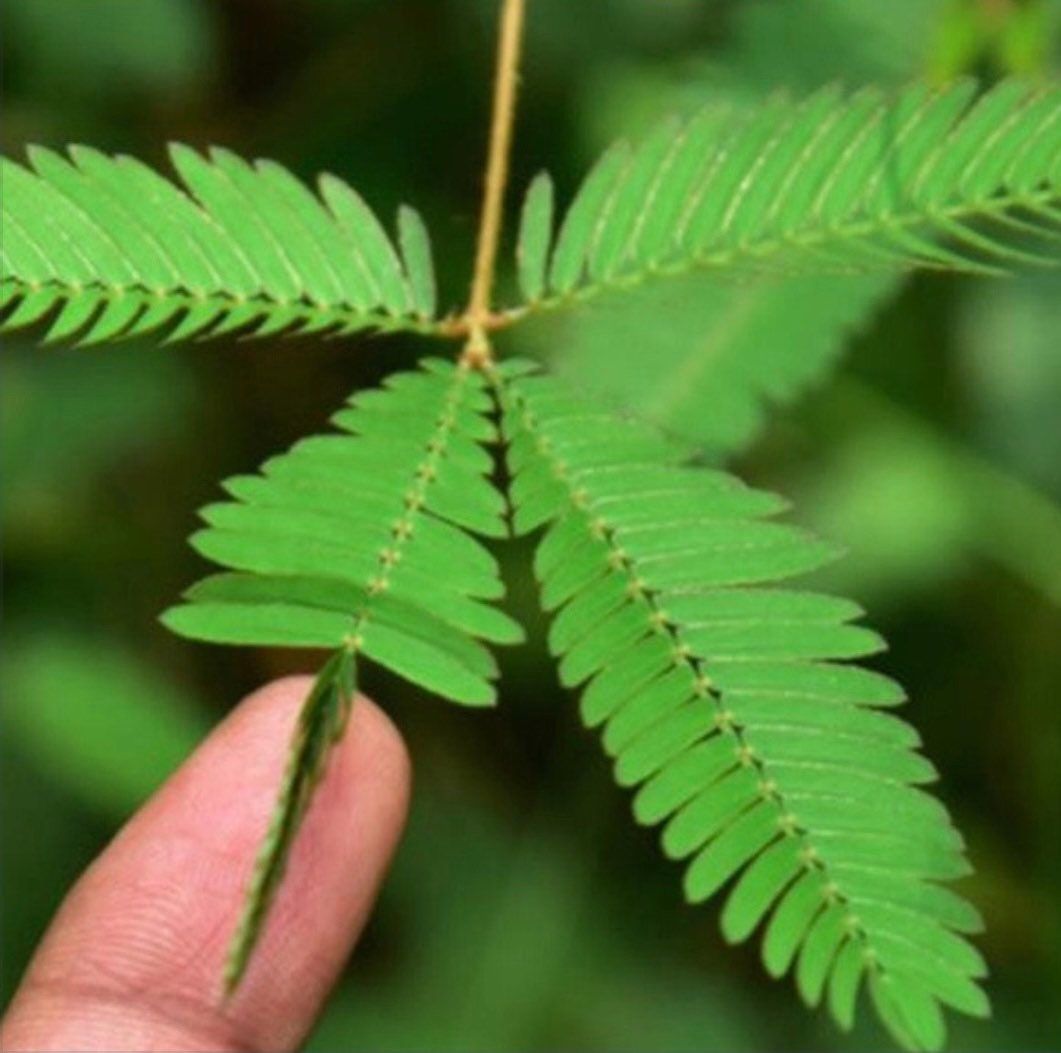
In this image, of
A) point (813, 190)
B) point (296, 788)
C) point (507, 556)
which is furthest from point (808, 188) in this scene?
point (507, 556)

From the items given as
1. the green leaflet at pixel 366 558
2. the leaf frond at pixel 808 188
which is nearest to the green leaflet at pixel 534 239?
the leaf frond at pixel 808 188

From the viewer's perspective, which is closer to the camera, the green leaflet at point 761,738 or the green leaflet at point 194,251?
the green leaflet at point 761,738

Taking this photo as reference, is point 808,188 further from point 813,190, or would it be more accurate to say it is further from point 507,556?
point 507,556

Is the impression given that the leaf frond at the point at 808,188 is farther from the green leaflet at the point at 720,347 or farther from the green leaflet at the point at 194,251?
the green leaflet at the point at 720,347

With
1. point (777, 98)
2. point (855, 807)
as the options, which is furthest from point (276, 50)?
point (855, 807)

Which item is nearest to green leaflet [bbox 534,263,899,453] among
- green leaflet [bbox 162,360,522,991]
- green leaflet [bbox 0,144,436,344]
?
green leaflet [bbox 0,144,436,344]

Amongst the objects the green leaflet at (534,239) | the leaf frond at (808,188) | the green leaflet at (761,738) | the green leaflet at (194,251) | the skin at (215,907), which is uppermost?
the leaf frond at (808,188)
